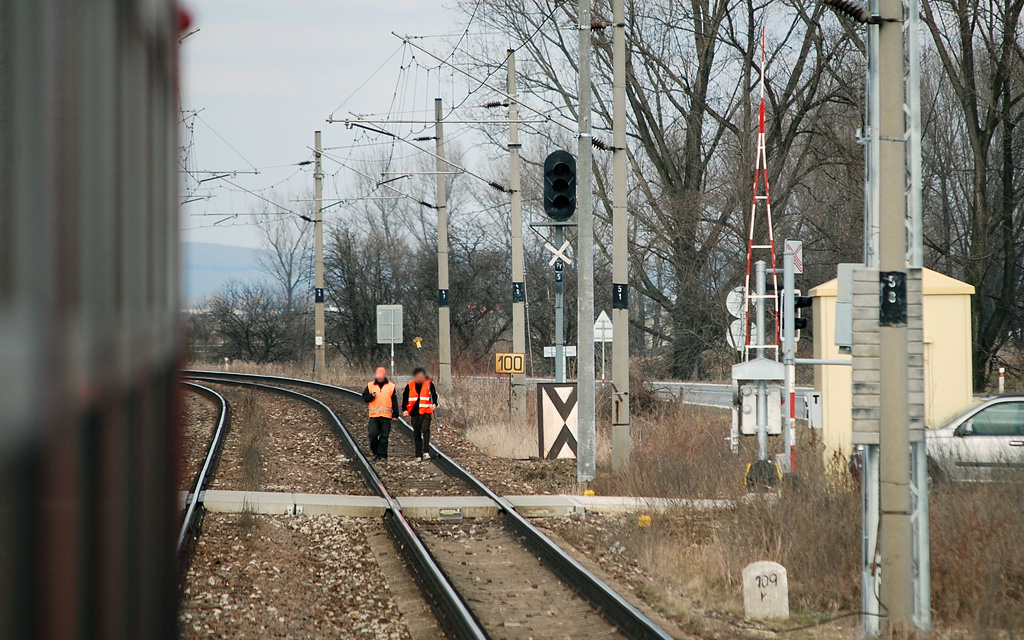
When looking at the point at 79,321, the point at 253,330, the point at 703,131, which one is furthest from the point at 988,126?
the point at 253,330

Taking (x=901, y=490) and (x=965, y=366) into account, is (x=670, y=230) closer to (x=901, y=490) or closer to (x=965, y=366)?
(x=965, y=366)

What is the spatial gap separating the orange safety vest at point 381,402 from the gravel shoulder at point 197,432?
298cm

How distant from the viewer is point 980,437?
42.5 ft

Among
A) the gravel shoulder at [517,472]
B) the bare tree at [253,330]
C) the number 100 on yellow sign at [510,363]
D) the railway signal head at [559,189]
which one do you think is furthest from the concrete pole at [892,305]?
the bare tree at [253,330]

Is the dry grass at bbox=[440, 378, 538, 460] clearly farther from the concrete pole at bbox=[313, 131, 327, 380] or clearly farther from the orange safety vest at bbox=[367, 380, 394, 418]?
the concrete pole at bbox=[313, 131, 327, 380]

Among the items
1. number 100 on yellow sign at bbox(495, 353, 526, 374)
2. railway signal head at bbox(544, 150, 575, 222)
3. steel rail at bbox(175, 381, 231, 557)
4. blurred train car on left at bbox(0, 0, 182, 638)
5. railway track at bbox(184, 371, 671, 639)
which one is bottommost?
railway track at bbox(184, 371, 671, 639)

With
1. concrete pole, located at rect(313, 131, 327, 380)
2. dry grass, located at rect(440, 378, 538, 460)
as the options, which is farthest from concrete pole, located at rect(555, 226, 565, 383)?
concrete pole, located at rect(313, 131, 327, 380)

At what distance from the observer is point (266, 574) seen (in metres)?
9.52

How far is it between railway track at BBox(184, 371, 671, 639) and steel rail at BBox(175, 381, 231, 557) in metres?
2.24

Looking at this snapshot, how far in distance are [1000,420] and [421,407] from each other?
9001 millimetres

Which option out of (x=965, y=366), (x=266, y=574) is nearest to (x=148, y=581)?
(x=266, y=574)

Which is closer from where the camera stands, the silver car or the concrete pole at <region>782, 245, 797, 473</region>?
the concrete pole at <region>782, 245, 797, 473</region>

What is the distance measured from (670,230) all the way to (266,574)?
2707 centimetres

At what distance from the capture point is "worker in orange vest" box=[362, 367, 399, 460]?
17.0 m
